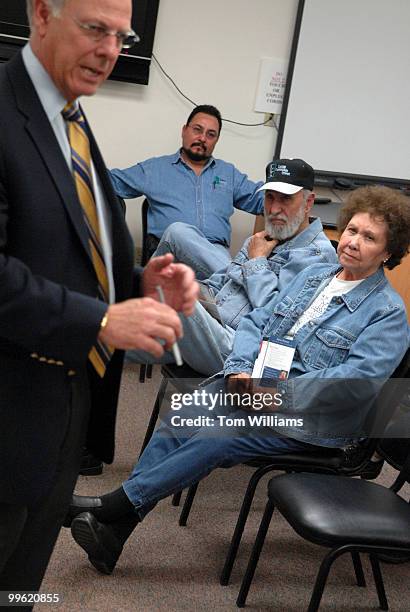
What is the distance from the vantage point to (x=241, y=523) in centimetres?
229

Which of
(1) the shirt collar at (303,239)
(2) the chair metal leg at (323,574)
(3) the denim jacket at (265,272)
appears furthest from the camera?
(1) the shirt collar at (303,239)

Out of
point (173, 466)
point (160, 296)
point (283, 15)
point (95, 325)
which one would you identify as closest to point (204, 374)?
point (173, 466)

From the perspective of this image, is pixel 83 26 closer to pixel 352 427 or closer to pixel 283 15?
pixel 352 427

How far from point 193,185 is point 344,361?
89.6 inches

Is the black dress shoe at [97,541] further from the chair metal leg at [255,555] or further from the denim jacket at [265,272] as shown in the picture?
the denim jacket at [265,272]

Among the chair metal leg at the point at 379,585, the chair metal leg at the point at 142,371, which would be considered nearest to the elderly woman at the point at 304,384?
the chair metal leg at the point at 379,585

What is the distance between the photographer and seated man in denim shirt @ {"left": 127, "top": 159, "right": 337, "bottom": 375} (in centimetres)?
265

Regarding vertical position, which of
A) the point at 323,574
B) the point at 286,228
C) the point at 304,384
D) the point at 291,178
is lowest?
the point at 323,574

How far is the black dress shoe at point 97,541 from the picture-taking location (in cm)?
223

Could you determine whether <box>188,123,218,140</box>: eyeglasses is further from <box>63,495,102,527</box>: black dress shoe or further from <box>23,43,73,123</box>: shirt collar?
<box>23,43,73,123</box>: shirt collar

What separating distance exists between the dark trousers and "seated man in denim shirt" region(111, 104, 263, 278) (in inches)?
114

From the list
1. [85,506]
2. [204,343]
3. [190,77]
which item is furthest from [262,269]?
[190,77]

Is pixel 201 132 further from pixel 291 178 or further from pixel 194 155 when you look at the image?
pixel 291 178

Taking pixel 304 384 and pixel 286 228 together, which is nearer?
pixel 304 384
